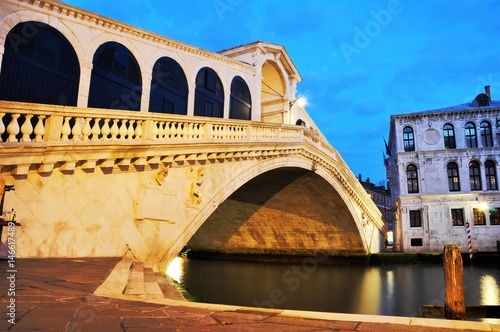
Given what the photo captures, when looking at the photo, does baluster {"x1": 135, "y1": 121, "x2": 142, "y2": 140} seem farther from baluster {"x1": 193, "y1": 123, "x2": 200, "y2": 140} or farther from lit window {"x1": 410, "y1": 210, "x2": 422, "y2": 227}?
lit window {"x1": 410, "y1": 210, "x2": 422, "y2": 227}

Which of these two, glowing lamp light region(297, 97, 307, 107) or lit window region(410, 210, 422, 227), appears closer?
glowing lamp light region(297, 97, 307, 107)

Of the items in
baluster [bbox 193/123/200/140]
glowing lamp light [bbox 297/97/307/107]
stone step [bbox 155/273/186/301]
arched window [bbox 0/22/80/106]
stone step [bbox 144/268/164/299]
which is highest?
glowing lamp light [bbox 297/97/307/107]

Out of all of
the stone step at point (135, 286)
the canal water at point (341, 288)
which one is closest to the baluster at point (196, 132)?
the stone step at point (135, 286)

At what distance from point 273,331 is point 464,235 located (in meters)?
26.5

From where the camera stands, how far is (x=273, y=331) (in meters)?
2.47

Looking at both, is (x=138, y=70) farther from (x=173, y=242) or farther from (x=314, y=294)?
(x=314, y=294)

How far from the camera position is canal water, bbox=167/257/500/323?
35.3ft

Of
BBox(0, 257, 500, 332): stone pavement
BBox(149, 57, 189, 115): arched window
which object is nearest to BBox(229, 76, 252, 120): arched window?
BBox(149, 57, 189, 115): arched window

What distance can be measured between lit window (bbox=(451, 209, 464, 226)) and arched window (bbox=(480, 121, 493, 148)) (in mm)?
5051

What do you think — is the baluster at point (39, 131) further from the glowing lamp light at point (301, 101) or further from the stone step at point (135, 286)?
the glowing lamp light at point (301, 101)

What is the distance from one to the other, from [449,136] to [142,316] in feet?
93.1

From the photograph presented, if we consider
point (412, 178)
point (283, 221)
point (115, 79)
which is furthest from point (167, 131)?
point (412, 178)

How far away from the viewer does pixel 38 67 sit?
777 cm

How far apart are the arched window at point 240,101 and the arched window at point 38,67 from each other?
21.1ft
